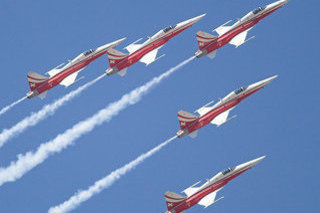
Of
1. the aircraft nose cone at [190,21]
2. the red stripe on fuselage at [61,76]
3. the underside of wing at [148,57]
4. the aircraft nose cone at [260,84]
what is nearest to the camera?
the red stripe on fuselage at [61,76]

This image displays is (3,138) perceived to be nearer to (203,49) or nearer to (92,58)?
(92,58)

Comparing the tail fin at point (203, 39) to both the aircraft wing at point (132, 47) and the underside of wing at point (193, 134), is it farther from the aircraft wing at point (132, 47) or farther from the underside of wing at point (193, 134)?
the underside of wing at point (193, 134)

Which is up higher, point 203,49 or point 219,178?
point 203,49

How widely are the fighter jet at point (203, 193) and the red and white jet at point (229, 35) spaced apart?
14.1 metres

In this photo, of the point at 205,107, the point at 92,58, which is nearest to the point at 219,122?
the point at 205,107

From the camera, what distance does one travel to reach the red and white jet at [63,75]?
193125 millimetres

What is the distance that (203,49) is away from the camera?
19275 cm

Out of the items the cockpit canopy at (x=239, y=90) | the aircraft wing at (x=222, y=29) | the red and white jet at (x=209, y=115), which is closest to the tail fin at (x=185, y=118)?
the red and white jet at (x=209, y=115)

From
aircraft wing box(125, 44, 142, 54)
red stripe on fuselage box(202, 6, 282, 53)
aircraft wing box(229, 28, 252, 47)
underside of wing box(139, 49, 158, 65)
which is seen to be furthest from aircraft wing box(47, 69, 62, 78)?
aircraft wing box(229, 28, 252, 47)

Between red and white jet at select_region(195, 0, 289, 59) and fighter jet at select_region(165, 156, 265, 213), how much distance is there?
46.4ft

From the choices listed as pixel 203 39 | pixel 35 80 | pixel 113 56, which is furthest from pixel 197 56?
pixel 35 80

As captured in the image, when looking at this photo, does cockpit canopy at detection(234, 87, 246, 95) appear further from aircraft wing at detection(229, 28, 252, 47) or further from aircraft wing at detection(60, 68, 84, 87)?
aircraft wing at detection(60, 68, 84, 87)

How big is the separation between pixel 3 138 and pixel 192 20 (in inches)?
1101

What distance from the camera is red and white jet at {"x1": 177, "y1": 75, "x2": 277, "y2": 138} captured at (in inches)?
7485
